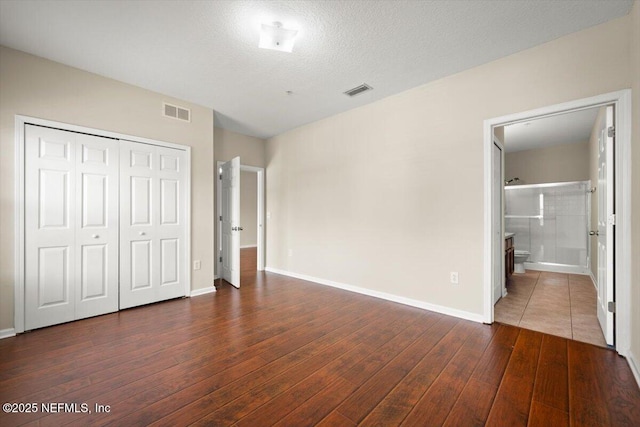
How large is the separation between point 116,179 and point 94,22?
1610mm

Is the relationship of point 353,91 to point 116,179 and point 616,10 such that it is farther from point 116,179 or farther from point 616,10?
point 116,179

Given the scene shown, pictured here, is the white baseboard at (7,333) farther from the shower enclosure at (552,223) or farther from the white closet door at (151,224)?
the shower enclosure at (552,223)

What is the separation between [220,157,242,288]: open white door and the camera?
13.8 ft

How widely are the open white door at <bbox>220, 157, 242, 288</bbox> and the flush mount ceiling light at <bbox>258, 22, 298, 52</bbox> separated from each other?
2.12m

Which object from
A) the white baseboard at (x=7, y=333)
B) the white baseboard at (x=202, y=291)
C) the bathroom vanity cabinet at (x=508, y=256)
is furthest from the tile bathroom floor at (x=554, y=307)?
the white baseboard at (x=7, y=333)

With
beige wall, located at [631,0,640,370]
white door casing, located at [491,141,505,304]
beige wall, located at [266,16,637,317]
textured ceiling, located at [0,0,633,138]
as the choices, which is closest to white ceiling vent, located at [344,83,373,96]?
textured ceiling, located at [0,0,633,138]

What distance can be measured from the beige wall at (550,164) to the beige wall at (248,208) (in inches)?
284

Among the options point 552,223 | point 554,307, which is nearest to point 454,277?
point 554,307

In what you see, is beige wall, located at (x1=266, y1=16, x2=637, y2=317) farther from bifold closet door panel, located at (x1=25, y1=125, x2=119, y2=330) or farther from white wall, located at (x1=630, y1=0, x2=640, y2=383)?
bifold closet door panel, located at (x1=25, y1=125, x2=119, y2=330)

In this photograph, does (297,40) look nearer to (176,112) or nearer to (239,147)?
(176,112)

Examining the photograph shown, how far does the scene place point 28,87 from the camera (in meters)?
2.65

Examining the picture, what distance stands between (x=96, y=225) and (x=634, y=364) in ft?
16.3

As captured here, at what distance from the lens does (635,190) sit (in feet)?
6.37

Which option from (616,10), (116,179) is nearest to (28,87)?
(116,179)
